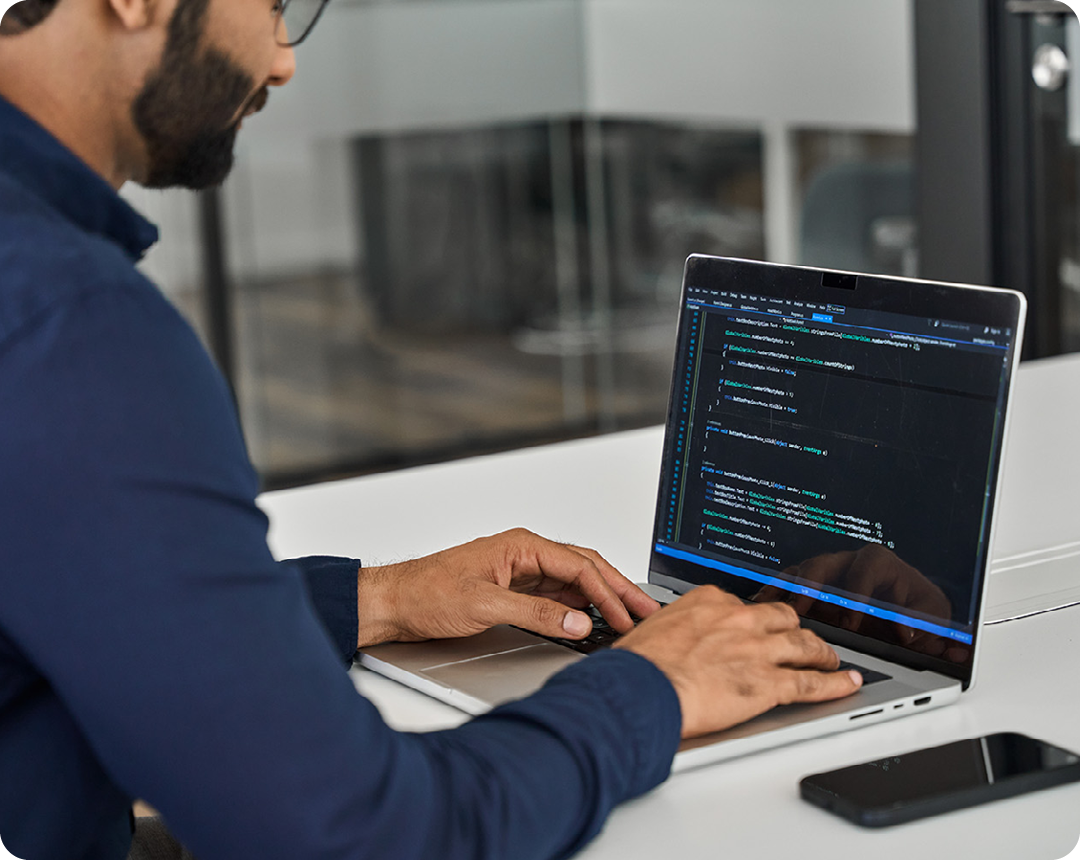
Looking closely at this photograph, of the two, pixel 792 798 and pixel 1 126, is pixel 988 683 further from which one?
pixel 1 126

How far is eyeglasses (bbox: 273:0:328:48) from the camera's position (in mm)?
816

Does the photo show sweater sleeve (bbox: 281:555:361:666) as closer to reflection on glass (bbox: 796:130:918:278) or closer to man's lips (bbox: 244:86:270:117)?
man's lips (bbox: 244:86:270:117)

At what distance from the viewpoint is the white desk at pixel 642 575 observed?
0.72 meters

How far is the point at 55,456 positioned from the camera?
61cm

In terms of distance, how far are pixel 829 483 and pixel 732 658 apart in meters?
0.17

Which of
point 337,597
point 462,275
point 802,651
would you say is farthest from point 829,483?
point 462,275

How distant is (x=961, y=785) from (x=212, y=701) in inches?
15.2

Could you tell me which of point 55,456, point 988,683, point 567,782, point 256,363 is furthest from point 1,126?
point 256,363

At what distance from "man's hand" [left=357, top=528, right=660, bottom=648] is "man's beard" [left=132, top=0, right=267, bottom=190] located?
330mm

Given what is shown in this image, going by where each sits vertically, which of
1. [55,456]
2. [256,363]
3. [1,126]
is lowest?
[256,363]

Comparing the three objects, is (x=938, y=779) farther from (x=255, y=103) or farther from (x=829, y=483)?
(x=255, y=103)

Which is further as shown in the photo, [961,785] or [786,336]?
[786,336]

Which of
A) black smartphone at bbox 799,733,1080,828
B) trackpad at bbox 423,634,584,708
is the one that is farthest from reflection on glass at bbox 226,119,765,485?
black smartphone at bbox 799,733,1080,828

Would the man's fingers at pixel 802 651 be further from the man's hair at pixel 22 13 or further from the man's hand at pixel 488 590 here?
the man's hair at pixel 22 13
